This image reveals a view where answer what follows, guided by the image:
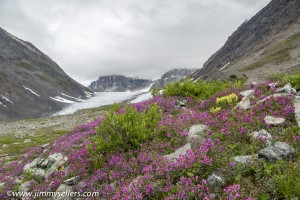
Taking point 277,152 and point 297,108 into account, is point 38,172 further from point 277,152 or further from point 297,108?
point 297,108

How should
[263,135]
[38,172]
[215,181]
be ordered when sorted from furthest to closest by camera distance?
[38,172] → [263,135] → [215,181]

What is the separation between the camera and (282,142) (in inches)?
275

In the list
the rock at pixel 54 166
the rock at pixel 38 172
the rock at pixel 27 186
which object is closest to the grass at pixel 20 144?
the rock at pixel 38 172

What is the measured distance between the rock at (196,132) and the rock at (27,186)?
579cm

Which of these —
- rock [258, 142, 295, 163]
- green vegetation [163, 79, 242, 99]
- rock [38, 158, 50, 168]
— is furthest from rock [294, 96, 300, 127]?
rock [38, 158, 50, 168]

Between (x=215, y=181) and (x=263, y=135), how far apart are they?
243 centimetres

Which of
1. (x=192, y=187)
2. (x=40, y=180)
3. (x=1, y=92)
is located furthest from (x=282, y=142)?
(x=1, y=92)

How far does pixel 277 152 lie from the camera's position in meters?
6.66

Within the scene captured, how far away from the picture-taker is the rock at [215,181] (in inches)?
245

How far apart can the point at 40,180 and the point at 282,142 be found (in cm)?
830

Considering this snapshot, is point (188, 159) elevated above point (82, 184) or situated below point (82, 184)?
above

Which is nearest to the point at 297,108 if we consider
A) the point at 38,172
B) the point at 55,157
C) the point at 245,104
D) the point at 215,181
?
the point at 245,104

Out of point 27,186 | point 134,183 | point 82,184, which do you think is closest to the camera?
point 134,183

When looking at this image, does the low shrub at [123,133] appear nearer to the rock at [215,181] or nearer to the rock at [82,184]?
the rock at [82,184]
